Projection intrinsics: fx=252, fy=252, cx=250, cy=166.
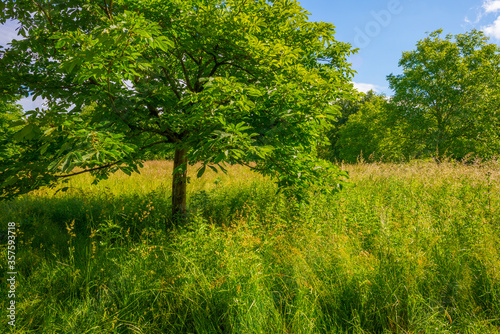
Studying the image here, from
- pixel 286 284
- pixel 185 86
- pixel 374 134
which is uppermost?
pixel 374 134

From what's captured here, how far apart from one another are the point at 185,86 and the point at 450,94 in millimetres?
18521

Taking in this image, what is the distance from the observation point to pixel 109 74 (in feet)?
8.00

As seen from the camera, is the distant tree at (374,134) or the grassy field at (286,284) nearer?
the grassy field at (286,284)

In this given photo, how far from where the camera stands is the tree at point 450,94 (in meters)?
15.3

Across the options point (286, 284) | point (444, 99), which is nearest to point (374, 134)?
point (444, 99)

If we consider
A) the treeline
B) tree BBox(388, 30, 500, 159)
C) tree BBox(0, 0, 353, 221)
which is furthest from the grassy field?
tree BBox(388, 30, 500, 159)

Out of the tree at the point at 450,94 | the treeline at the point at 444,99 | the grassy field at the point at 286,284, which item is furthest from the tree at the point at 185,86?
the tree at the point at 450,94

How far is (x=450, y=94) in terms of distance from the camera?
52.7ft

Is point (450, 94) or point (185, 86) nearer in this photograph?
point (185, 86)

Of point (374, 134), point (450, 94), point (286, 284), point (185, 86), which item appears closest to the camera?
point (286, 284)

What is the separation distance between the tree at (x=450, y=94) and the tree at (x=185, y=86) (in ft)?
52.2

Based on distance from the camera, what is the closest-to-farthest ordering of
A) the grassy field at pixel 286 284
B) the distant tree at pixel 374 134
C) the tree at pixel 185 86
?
the grassy field at pixel 286 284
the tree at pixel 185 86
the distant tree at pixel 374 134

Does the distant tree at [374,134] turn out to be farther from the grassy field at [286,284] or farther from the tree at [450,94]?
the grassy field at [286,284]

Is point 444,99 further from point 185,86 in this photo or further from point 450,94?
point 185,86
